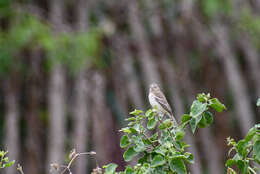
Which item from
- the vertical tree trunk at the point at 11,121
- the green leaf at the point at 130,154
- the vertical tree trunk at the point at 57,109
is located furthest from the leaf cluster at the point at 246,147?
the vertical tree trunk at the point at 11,121

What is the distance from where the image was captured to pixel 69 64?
14586mm

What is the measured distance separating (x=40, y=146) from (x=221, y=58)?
5691 mm

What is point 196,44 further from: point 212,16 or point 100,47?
point 100,47

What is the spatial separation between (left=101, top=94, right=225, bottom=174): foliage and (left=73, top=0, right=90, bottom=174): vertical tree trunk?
11817mm

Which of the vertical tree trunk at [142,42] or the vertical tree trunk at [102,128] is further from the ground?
the vertical tree trunk at [142,42]

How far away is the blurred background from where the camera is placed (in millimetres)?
15469

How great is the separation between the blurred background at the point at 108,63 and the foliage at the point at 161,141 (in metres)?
10.5

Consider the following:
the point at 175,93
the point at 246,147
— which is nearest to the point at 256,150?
the point at 246,147

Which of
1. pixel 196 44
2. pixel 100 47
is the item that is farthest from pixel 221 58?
pixel 100 47

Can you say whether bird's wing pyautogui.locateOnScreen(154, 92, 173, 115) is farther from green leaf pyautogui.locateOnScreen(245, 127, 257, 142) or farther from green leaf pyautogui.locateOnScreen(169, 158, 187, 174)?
green leaf pyautogui.locateOnScreen(169, 158, 187, 174)

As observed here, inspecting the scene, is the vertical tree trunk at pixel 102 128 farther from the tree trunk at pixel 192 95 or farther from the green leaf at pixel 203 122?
the green leaf at pixel 203 122

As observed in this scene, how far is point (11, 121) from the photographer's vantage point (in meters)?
16.4

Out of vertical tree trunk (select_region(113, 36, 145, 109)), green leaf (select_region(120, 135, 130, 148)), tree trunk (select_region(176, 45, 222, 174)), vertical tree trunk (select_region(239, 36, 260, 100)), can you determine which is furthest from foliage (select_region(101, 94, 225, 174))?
vertical tree trunk (select_region(239, 36, 260, 100))

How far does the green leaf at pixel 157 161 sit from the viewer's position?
3.95m
